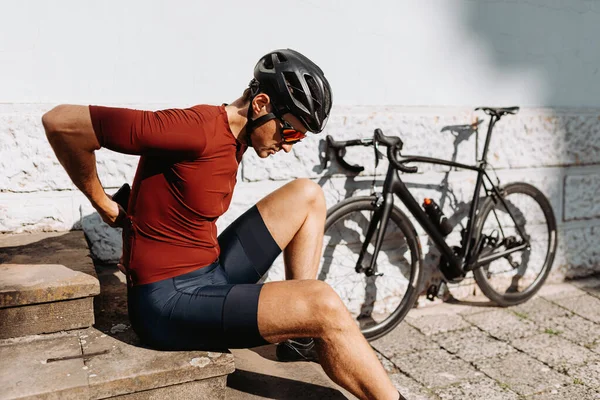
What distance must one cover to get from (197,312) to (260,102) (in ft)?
2.67

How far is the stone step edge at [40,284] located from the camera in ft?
8.44

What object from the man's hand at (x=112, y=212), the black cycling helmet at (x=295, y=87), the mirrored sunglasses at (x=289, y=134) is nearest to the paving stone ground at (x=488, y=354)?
the man's hand at (x=112, y=212)

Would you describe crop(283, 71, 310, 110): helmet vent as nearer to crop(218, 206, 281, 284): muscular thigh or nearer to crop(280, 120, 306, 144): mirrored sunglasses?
crop(280, 120, 306, 144): mirrored sunglasses

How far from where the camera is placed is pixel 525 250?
4434 millimetres

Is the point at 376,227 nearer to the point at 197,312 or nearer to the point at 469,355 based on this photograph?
the point at 469,355

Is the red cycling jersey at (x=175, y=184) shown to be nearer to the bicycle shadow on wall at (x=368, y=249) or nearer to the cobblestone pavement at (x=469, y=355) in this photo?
the cobblestone pavement at (x=469, y=355)

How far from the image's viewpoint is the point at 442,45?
4078 millimetres

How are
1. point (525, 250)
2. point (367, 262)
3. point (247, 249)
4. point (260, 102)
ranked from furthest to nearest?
point (525, 250)
point (367, 262)
point (247, 249)
point (260, 102)

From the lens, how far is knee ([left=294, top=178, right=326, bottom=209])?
302 centimetres

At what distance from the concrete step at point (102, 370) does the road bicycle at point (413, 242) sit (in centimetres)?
139

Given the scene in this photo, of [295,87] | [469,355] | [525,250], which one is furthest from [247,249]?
[525,250]

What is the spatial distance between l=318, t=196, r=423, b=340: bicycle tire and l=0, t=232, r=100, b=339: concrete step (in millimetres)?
1414

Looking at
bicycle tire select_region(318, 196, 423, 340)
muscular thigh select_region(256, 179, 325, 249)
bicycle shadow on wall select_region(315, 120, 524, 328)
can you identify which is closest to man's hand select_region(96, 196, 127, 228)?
muscular thigh select_region(256, 179, 325, 249)

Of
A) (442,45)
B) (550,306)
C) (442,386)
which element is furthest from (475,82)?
(442,386)
